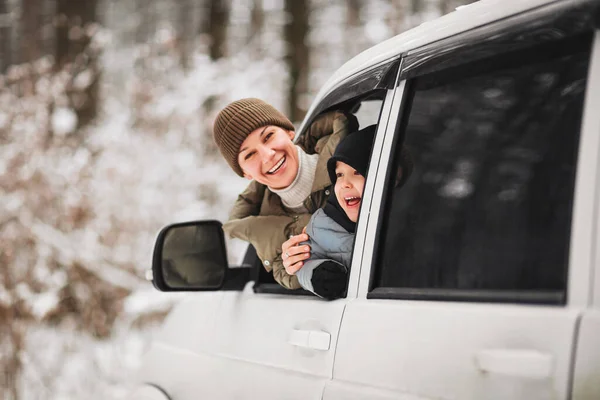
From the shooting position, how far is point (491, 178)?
63.9 inches

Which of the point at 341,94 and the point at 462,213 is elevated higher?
the point at 341,94

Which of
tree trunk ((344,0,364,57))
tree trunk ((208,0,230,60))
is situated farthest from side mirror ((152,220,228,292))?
tree trunk ((208,0,230,60))

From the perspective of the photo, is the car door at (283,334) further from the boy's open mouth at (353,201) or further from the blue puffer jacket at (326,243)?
the boy's open mouth at (353,201)

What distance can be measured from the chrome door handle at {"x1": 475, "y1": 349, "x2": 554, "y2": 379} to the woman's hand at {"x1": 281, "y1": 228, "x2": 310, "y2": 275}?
90 cm

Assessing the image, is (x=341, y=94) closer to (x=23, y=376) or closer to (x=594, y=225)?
(x=594, y=225)

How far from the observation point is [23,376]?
9.91 metres

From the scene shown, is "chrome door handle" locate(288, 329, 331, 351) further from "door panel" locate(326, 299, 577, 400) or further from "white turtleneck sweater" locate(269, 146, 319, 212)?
"white turtleneck sweater" locate(269, 146, 319, 212)

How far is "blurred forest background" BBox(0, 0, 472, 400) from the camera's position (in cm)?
1043

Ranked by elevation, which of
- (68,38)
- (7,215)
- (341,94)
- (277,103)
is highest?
(68,38)

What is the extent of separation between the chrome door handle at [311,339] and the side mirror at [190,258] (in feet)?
2.49

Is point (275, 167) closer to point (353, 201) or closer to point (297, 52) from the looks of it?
point (353, 201)

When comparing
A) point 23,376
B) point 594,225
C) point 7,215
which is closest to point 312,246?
point 594,225

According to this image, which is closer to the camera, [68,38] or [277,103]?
[277,103]

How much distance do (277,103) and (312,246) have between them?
9.57 metres
